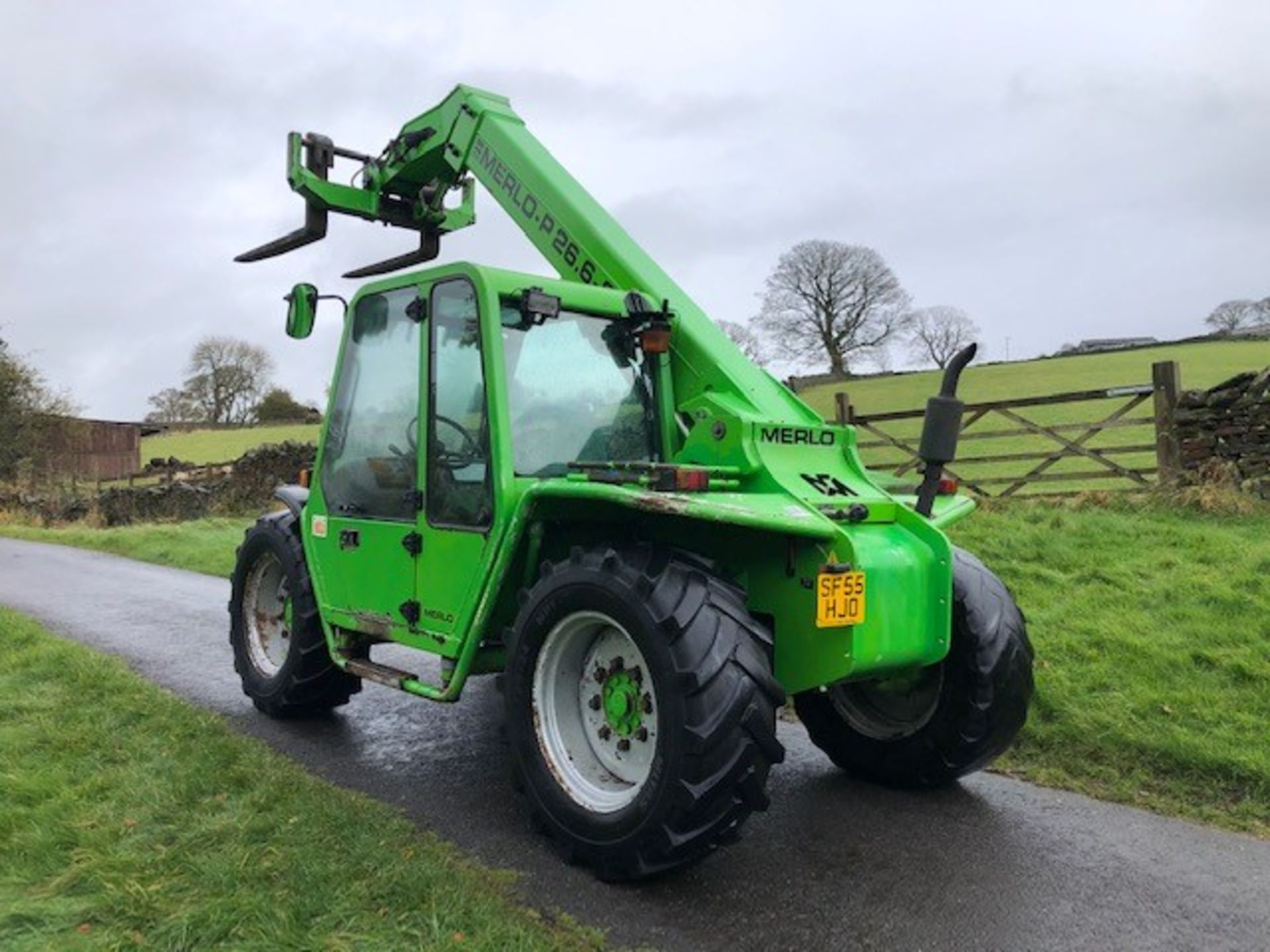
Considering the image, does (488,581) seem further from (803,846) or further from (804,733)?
(804,733)

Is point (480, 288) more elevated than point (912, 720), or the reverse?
point (480, 288)

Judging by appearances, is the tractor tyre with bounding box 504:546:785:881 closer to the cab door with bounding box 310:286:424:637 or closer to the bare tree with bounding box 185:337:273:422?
the cab door with bounding box 310:286:424:637

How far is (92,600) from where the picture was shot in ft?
33.9

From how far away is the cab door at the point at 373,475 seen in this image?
4.63m

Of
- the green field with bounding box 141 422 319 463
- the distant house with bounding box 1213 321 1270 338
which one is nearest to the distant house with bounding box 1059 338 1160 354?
the distant house with bounding box 1213 321 1270 338

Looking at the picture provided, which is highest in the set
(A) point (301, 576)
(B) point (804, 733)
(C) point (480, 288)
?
(C) point (480, 288)

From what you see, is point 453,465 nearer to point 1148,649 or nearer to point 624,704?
point 624,704

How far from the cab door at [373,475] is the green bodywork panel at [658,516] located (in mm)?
19

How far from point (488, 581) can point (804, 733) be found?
223 cm

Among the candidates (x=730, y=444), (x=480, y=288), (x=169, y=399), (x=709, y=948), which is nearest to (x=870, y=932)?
(x=709, y=948)

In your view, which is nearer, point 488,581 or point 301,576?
point 488,581

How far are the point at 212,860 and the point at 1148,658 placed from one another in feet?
16.5

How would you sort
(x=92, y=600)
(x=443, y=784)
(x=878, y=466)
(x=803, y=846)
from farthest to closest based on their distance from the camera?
(x=878, y=466)
(x=92, y=600)
(x=443, y=784)
(x=803, y=846)

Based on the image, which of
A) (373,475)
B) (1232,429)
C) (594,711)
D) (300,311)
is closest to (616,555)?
(594,711)
